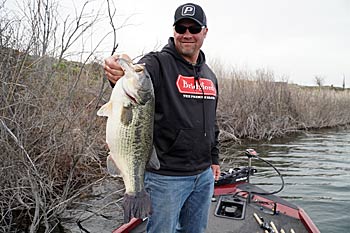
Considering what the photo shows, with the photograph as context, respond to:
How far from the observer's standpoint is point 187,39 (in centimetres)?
251

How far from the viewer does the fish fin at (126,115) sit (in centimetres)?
199

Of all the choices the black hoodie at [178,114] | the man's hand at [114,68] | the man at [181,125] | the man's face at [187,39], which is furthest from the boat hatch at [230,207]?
the man's hand at [114,68]

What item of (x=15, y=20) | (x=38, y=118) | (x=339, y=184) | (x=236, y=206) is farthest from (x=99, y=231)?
(x=339, y=184)

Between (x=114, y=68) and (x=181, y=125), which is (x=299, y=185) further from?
(x=114, y=68)

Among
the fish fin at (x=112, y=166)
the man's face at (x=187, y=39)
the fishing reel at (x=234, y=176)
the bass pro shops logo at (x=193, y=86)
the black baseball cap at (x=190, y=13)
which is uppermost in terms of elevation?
the black baseball cap at (x=190, y=13)

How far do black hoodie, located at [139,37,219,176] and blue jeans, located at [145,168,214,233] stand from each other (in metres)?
0.06

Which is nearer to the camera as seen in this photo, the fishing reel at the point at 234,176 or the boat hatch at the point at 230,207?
the boat hatch at the point at 230,207

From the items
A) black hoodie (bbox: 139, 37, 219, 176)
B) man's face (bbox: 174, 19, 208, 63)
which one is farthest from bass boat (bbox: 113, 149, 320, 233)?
man's face (bbox: 174, 19, 208, 63)

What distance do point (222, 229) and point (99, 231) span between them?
2.49m

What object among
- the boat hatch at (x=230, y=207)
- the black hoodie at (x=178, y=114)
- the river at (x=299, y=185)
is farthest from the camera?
the river at (x=299, y=185)

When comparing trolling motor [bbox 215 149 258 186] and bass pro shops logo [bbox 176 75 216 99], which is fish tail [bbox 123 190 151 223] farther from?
trolling motor [bbox 215 149 258 186]

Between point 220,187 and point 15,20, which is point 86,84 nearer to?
point 15,20

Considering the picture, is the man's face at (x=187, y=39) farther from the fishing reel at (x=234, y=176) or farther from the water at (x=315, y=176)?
the water at (x=315, y=176)

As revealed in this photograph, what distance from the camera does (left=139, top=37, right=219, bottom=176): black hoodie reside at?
7.77 ft
